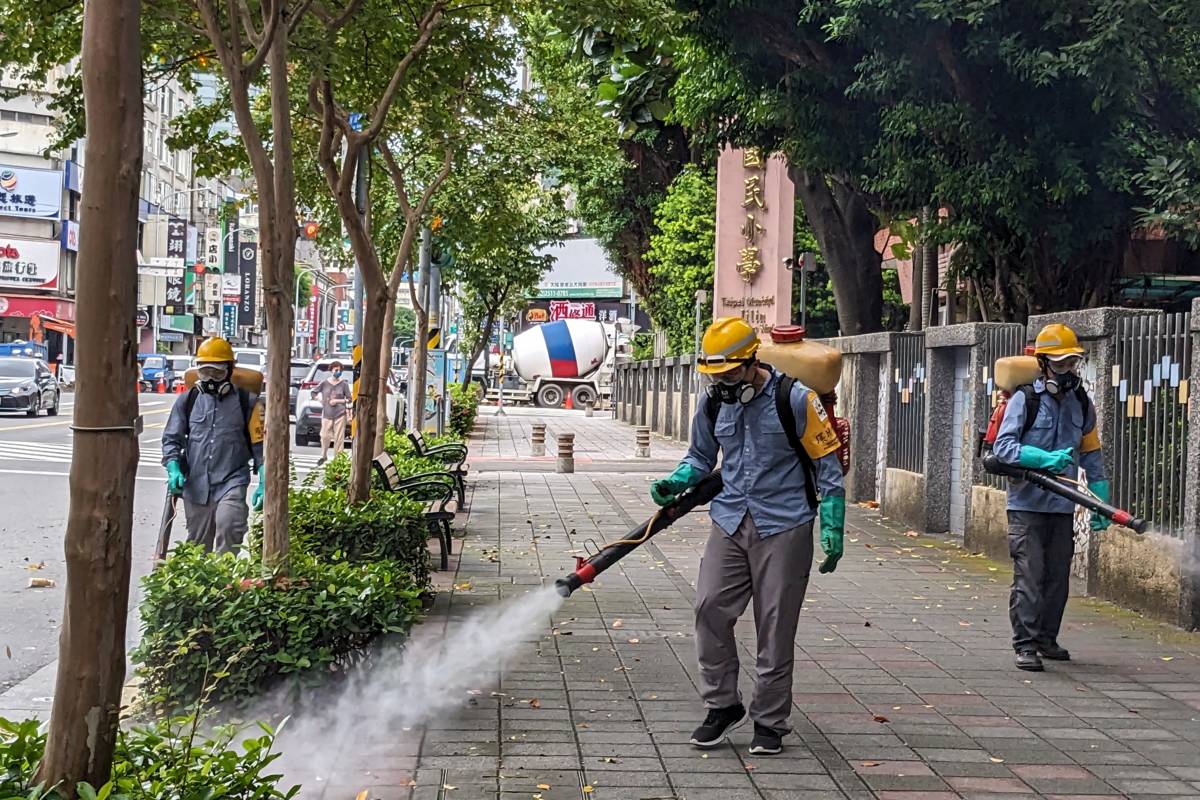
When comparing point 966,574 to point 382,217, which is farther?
point 382,217

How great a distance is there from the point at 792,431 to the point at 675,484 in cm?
56

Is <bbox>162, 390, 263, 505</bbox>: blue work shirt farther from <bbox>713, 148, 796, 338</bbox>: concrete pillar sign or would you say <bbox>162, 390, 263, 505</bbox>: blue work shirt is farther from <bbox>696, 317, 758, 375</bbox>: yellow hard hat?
<bbox>713, 148, 796, 338</bbox>: concrete pillar sign

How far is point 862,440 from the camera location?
17984 millimetres

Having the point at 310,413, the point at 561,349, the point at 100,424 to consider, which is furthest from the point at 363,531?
the point at 561,349

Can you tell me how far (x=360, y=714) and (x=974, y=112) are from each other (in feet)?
32.2

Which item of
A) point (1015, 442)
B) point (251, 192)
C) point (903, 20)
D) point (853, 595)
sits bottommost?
point (853, 595)

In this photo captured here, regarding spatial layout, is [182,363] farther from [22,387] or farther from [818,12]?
[818,12]

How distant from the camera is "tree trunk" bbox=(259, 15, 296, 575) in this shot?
7184 mm

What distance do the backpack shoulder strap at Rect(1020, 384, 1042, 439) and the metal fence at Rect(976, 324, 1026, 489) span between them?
185 inches

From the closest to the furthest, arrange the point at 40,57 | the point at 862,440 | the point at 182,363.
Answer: the point at 40,57, the point at 862,440, the point at 182,363

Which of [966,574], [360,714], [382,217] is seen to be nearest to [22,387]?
[382,217]

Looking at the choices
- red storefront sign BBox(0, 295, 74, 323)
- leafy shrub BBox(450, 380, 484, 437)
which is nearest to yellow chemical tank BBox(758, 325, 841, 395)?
leafy shrub BBox(450, 380, 484, 437)

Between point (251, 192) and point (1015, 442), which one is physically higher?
point (251, 192)

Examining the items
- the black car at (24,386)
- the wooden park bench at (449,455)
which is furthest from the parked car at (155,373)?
the wooden park bench at (449,455)
